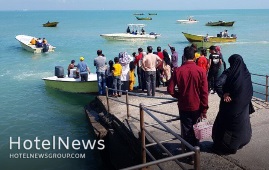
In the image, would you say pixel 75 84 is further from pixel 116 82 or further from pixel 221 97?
pixel 221 97

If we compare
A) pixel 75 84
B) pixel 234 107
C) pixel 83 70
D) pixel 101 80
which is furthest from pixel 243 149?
pixel 75 84

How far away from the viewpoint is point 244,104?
15.9 feet

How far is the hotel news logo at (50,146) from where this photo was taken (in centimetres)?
937

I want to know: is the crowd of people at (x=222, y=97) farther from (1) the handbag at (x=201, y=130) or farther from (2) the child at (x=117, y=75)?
(2) the child at (x=117, y=75)

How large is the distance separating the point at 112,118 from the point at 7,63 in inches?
849

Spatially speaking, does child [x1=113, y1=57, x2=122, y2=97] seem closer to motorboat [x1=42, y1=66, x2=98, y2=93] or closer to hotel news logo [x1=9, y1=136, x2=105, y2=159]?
hotel news logo [x1=9, y1=136, x2=105, y2=159]

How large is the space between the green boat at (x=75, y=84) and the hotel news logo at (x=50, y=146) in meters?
3.57

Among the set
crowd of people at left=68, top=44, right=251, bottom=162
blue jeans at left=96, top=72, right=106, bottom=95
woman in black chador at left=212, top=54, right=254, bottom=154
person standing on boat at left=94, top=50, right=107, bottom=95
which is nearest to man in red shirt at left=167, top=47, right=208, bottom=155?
crowd of people at left=68, top=44, right=251, bottom=162

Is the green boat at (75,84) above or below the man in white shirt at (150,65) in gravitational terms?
below

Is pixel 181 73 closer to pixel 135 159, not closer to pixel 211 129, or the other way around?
pixel 211 129

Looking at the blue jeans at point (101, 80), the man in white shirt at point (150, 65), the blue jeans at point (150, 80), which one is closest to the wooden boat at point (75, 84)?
the blue jeans at point (101, 80)

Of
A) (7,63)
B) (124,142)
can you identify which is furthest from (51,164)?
Answer: (7,63)

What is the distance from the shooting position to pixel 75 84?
46.2ft

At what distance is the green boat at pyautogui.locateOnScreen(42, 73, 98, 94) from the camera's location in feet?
45.0
